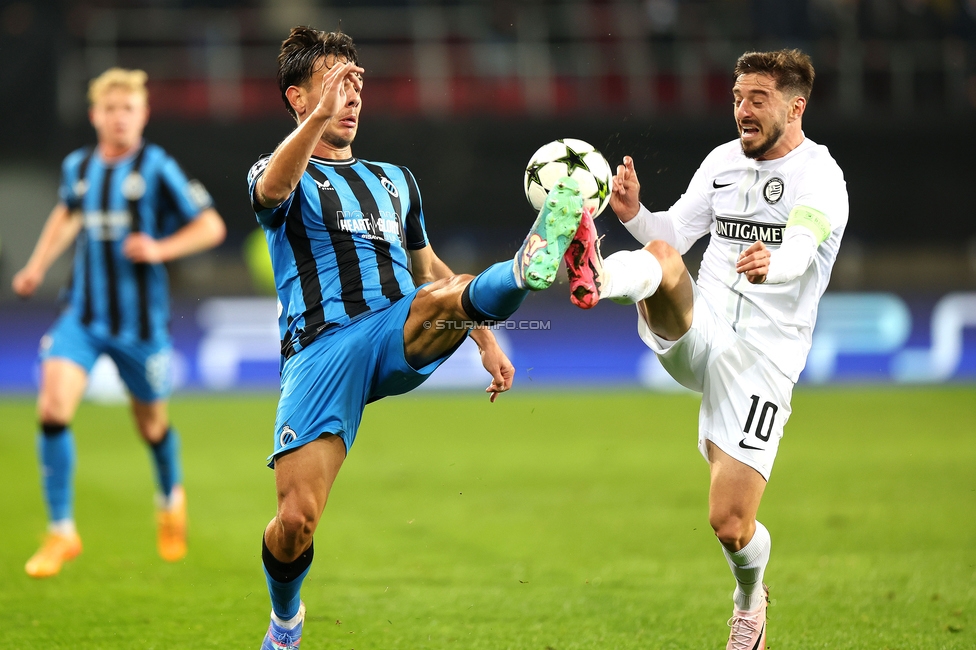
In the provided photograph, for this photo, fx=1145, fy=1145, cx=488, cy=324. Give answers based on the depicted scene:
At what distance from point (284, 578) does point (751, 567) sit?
1716 mm

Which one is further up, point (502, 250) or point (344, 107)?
point (344, 107)

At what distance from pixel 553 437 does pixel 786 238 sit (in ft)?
21.8

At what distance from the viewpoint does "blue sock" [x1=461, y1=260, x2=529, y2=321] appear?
3.49m

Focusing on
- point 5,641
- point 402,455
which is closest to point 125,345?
point 5,641

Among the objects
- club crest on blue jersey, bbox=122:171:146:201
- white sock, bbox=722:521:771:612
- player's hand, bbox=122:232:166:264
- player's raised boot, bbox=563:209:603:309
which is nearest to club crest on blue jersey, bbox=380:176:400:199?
player's raised boot, bbox=563:209:603:309

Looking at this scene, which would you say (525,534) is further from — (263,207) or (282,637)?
(263,207)

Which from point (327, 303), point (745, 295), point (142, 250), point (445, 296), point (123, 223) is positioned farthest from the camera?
point (123, 223)

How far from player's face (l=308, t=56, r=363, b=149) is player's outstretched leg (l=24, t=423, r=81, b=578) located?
2.98 metres

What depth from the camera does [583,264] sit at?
361cm

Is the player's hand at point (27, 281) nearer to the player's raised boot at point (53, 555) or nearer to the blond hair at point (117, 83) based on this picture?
the blond hair at point (117, 83)

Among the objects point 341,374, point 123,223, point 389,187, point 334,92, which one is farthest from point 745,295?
point 123,223

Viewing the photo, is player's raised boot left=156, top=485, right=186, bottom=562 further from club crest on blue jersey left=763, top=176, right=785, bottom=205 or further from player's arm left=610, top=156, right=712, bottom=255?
club crest on blue jersey left=763, top=176, right=785, bottom=205

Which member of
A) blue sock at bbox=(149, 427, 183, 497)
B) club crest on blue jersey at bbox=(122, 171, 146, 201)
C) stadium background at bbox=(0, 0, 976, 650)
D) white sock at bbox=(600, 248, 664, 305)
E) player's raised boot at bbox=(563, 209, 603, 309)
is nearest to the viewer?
player's raised boot at bbox=(563, 209, 603, 309)

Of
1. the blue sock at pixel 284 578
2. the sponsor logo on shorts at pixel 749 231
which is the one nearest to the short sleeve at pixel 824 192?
the sponsor logo on shorts at pixel 749 231
